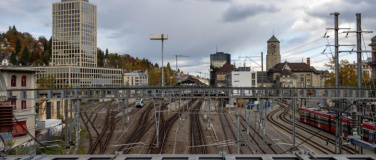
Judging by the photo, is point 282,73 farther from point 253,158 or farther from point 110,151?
point 253,158

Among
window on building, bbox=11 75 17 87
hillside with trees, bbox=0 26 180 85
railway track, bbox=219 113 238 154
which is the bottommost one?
railway track, bbox=219 113 238 154

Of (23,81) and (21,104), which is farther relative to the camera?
(23,81)

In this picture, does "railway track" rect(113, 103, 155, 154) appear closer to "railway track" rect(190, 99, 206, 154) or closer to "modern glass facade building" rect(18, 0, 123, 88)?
"railway track" rect(190, 99, 206, 154)

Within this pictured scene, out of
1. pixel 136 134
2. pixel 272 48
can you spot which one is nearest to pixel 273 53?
pixel 272 48

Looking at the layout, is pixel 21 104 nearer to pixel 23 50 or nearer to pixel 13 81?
pixel 13 81

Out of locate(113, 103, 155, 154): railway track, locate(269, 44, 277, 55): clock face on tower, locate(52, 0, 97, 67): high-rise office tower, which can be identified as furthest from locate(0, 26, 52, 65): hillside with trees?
locate(269, 44, 277, 55): clock face on tower

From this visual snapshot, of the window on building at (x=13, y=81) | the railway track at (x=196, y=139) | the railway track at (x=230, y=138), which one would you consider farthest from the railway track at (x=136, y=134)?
the window on building at (x=13, y=81)

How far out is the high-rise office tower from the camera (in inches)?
3152

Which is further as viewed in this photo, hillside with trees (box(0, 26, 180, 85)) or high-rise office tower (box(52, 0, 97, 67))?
hillside with trees (box(0, 26, 180, 85))

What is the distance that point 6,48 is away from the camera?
394 feet

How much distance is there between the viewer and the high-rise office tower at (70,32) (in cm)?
8006

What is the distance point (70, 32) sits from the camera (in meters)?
81.1

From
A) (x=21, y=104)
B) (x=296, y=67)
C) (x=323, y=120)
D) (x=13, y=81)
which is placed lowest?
(x=323, y=120)

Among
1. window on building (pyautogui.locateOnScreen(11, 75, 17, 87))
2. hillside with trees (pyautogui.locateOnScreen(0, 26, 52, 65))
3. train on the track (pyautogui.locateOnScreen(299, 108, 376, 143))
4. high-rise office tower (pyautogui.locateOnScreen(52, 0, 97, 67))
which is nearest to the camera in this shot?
train on the track (pyautogui.locateOnScreen(299, 108, 376, 143))
